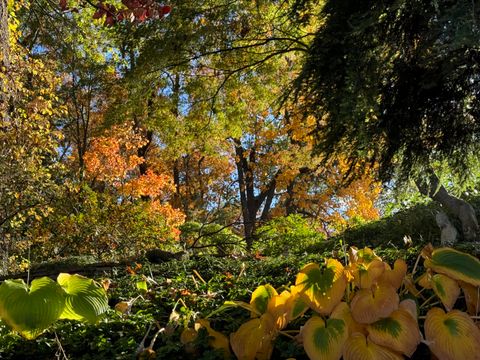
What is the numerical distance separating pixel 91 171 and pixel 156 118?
5439 millimetres

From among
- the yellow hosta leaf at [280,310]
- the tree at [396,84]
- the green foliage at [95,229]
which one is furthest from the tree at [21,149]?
the yellow hosta leaf at [280,310]

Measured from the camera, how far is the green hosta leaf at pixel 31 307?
1449 mm

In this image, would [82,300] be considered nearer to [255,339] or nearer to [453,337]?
[255,339]

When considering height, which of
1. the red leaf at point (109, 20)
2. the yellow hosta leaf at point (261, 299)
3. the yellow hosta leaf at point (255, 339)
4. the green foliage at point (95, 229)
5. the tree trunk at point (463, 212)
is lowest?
the yellow hosta leaf at point (255, 339)

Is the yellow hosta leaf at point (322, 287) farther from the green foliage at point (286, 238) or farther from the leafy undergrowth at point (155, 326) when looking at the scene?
the green foliage at point (286, 238)

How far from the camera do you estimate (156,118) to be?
9.77m

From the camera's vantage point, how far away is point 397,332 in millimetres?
1403

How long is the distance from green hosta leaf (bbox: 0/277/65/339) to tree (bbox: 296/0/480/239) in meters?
2.29

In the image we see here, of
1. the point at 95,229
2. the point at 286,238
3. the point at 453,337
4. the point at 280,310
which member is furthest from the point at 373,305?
the point at 95,229

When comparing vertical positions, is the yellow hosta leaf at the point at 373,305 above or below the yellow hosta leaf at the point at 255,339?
above

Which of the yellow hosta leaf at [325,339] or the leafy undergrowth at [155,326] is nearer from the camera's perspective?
the yellow hosta leaf at [325,339]

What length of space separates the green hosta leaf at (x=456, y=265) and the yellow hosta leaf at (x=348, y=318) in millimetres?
368

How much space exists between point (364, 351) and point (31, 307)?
1033 mm

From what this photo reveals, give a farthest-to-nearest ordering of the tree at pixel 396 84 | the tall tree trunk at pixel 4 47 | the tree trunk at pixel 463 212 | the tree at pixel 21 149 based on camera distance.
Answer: the tree at pixel 21 149
the tree trunk at pixel 463 212
the tall tree trunk at pixel 4 47
the tree at pixel 396 84
